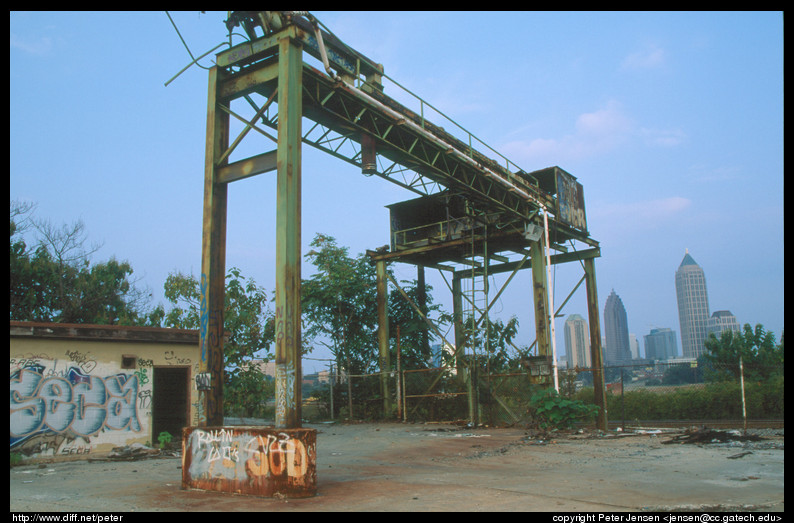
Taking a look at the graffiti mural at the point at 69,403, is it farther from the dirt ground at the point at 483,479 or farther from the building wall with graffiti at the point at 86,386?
the dirt ground at the point at 483,479

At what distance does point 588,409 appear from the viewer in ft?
55.2

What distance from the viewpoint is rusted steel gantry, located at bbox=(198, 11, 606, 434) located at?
891 cm

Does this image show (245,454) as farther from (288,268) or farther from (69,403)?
(69,403)

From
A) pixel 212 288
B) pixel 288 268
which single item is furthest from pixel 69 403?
pixel 288 268

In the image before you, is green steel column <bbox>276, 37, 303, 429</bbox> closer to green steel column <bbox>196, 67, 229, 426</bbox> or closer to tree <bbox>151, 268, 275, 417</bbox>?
green steel column <bbox>196, 67, 229, 426</bbox>

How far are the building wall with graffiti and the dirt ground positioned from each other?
2.99 feet

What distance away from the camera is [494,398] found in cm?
2041

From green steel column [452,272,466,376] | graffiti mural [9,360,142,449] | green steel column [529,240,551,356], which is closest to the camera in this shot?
graffiti mural [9,360,142,449]

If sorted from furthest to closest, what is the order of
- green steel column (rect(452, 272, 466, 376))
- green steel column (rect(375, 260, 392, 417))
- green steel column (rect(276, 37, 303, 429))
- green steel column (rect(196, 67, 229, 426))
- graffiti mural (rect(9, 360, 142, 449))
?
green steel column (rect(452, 272, 466, 376)), green steel column (rect(375, 260, 392, 417)), graffiti mural (rect(9, 360, 142, 449)), green steel column (rect(196, 67, 229, 426)), green steel column (rect(276, 37, 303, 429))

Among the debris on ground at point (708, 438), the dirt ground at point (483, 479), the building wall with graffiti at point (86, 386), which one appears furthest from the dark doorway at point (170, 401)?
the debris on ground at point (708, 438)

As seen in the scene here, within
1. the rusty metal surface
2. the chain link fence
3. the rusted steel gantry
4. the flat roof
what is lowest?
the chain link fence

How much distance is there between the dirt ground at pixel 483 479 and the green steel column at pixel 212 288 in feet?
4.16

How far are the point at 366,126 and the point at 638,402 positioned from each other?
22.4 metres

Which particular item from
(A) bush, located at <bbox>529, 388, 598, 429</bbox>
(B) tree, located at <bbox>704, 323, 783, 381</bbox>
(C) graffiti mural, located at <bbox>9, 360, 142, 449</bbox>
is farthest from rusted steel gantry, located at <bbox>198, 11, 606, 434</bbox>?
(B) tree, located at <bbox>704, 323, 783, 381</bbox>
